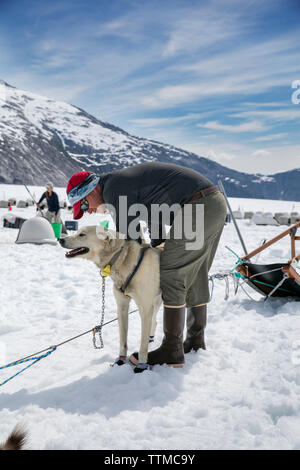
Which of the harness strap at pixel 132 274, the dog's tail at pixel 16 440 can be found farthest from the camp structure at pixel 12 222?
the dog's tail at pixel 16 440

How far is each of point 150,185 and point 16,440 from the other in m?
2.03

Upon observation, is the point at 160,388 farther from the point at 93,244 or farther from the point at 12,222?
the point at 12,222

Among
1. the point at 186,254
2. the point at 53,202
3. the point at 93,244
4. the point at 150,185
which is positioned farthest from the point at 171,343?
the point at 53,202

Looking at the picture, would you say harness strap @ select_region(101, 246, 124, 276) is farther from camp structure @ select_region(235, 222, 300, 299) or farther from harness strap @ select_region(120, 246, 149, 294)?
camp structure @ select_region(235, 222, 300, 299)

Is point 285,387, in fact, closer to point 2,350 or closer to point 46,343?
point 46,343

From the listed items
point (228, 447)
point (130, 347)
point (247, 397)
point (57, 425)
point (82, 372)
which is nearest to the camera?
point (228, 447)

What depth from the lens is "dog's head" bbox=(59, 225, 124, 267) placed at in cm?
332

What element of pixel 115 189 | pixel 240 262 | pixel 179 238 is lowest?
pixel 240 262

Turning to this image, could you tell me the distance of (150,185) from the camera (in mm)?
3111

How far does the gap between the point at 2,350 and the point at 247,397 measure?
2674 millimetres

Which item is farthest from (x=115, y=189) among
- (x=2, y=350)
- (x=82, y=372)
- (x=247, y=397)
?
(x=2, y=350)

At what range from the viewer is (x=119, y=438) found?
2.31 metres

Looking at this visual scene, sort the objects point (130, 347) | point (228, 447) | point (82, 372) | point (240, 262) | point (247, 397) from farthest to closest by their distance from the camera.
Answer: point (240, 262), point (130, 347), point (82, 372), point (247, 397), point (228, 447)

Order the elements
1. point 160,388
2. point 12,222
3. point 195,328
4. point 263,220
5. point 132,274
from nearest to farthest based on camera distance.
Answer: point 160,388
point 132,274
point 195,328
point 12,222
point 263,220
